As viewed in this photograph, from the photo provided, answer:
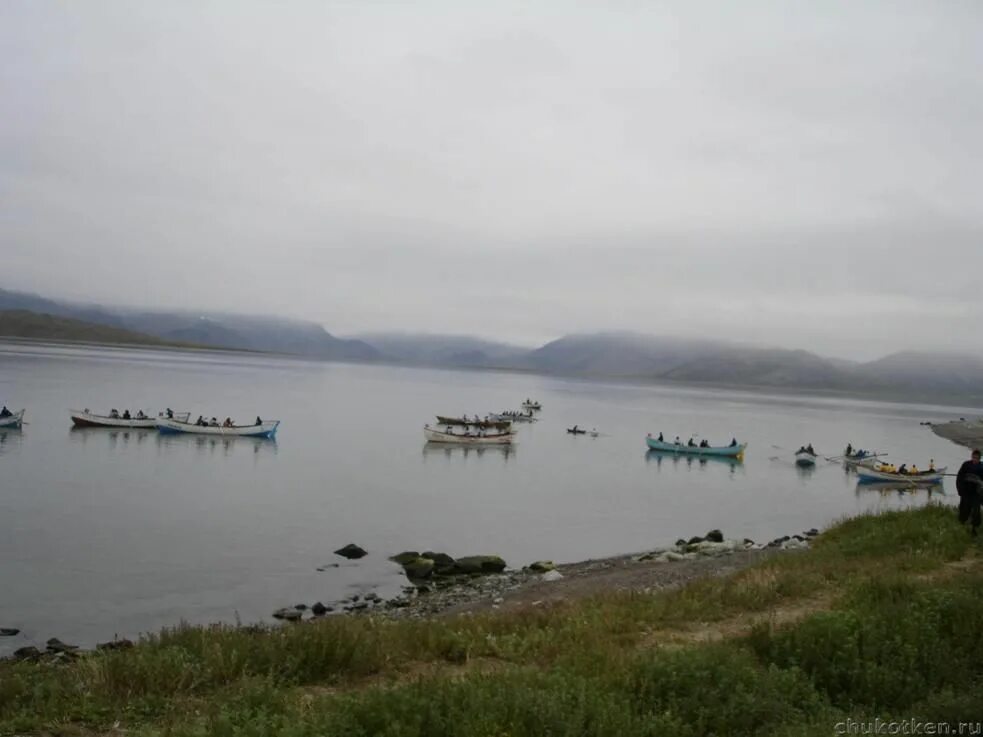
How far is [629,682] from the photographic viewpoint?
7145 millimetres

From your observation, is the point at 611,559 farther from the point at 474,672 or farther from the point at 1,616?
the point at 474,672

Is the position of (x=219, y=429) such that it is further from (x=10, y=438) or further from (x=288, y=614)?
(x=288, y=614)

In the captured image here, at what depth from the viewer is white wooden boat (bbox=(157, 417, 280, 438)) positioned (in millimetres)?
61031

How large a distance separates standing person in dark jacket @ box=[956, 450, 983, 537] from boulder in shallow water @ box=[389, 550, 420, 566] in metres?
16.6

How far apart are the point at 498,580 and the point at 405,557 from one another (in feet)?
15.0

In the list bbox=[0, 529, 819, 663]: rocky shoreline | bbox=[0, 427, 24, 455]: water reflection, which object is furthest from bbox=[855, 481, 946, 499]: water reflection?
bbox=[0, 427, 24, 455]: water reflection

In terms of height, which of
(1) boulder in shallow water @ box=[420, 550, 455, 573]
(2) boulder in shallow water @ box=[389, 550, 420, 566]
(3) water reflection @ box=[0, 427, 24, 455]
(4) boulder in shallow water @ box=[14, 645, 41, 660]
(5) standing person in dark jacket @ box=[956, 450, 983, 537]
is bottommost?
(3) water reflection @ box=[0, 427, 24, 455]

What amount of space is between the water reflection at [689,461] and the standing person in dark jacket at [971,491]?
44897 mm

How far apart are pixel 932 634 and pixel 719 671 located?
307 centimetres

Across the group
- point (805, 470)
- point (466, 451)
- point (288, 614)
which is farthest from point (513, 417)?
point (288, 614)

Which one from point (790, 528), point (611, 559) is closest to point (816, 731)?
point (611, 559)

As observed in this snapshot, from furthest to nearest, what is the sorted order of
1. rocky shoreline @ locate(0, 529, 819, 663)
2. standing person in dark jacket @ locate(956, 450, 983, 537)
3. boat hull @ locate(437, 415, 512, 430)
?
boat hull @ locate(437, 415, 512, 430) → rocky shoreline @ locate(0, 529, 819, 663) → standing person in dark jacket @ locate(956, 450, 983, 537)

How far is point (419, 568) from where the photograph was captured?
2509 cm

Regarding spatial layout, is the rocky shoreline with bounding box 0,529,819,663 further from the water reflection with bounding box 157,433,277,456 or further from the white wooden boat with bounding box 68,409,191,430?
the white wooden boat with bounding box 68,409,191,430
